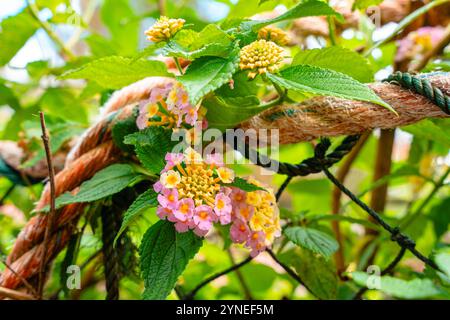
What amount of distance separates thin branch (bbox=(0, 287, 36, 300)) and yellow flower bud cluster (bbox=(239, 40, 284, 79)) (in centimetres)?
27

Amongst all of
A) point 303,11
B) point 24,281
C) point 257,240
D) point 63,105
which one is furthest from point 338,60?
point 63,105

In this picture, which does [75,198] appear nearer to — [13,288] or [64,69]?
[13,288]

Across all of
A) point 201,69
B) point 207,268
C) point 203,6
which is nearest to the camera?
point 201,69

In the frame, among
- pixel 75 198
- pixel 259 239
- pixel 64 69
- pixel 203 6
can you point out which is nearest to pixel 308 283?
pixel 259 239

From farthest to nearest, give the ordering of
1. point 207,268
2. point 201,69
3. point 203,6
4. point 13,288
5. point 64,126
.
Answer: point 203,6 → point 207,268 → point 64,126 → point 13,288 → point 201,69

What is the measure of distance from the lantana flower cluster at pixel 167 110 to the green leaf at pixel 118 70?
2 cm

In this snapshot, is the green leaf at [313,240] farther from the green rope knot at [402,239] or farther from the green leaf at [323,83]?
the green leaf at [323,83]

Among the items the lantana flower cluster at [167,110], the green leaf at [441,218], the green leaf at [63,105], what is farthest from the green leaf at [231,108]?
the green leaf at [441,218]

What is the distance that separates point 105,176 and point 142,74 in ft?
0.31

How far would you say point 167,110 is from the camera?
427 mm

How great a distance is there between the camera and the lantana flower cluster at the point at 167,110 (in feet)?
1.30

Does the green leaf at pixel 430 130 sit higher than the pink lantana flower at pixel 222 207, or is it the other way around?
the pink lantana flower at pixel 222 207

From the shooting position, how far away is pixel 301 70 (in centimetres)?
35
